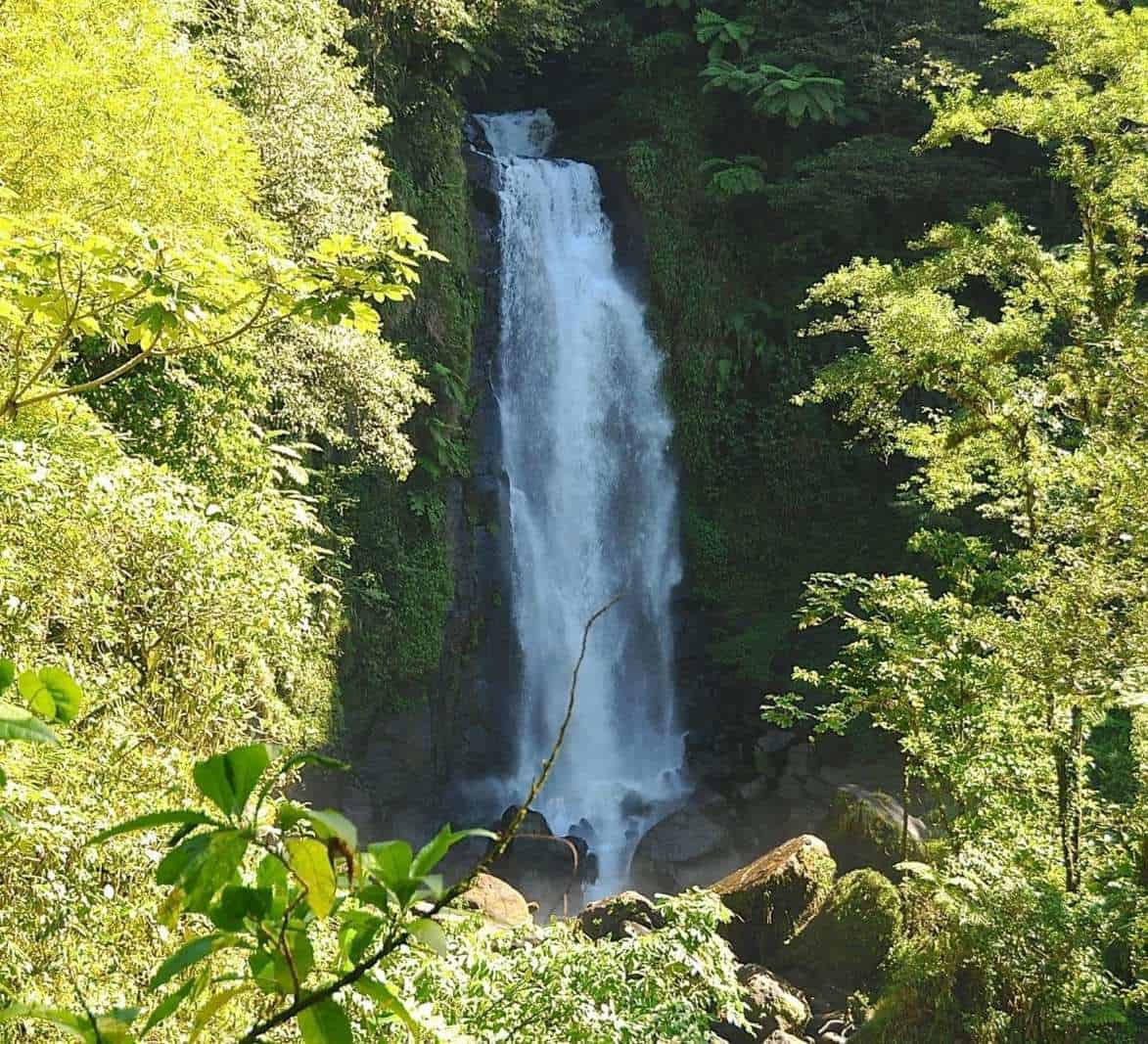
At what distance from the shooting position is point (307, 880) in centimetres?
82

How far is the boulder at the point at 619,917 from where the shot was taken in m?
8.18

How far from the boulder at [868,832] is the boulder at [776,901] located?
51 cm

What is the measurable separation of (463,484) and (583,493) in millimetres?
2008

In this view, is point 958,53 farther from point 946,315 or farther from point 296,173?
point 296,173

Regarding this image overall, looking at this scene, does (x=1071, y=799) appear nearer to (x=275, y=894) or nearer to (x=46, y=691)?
(x=275, y=894)

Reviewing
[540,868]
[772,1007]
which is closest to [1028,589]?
[772,1007]

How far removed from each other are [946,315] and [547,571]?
8.76 meters

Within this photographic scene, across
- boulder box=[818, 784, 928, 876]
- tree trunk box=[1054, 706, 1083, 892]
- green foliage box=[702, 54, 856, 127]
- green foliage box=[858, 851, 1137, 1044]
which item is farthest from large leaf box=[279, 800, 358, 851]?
green foliage box=[702, 54, 856, 127]

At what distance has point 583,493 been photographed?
15.4 meters

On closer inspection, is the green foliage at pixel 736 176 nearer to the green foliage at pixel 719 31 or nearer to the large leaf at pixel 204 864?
the green foliage at pixel 719 31

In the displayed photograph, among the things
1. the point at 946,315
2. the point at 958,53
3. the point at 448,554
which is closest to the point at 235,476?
the point at 946,315

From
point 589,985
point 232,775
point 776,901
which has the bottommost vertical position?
point 776,901

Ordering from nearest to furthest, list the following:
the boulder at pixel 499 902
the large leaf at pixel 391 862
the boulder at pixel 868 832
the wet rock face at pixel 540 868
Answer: the large leaf at pixel 391 862 < the boulder at pixel 499 902 < the boulder at pixel 868 832 < the wet rock face at pixel 540 868

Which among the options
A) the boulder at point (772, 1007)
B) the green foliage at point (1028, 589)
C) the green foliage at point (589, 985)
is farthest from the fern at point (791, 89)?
the green foliage at point (589, 985)
